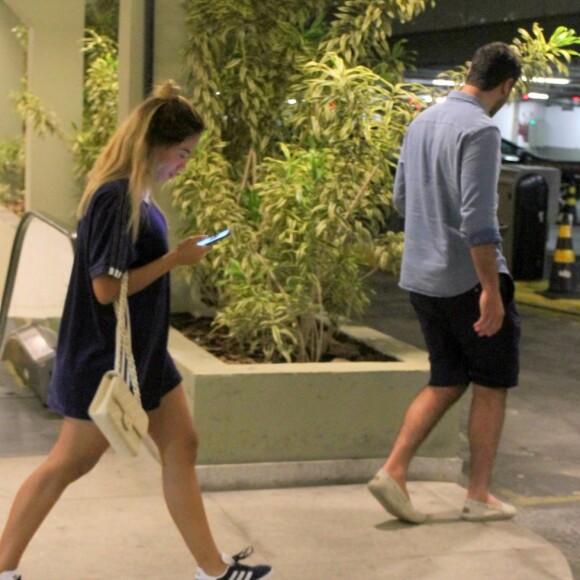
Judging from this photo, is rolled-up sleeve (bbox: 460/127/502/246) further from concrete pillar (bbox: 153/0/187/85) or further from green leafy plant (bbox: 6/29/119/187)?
green leafy plant (bbox: 6/29/119/187)

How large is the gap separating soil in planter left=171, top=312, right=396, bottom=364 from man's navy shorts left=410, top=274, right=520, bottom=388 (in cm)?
95

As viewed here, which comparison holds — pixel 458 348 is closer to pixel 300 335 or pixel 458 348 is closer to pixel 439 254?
pixel 439 254

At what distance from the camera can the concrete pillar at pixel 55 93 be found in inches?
404

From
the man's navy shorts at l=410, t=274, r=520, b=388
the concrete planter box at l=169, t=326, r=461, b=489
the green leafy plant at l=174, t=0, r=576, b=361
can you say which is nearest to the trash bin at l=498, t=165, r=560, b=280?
the green leafy plant at l=174, t=0, r=576, b=361

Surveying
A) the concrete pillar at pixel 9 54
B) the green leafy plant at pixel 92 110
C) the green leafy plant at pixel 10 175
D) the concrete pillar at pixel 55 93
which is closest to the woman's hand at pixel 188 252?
the green leafy plant at pixel 92 110

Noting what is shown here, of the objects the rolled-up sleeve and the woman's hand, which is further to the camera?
the rolled-up sleeve

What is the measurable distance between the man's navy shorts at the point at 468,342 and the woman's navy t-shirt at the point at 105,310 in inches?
55.3

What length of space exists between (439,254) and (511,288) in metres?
0.33

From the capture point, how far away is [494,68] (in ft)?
15.0

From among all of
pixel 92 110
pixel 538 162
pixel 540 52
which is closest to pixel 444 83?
pixel 540 52

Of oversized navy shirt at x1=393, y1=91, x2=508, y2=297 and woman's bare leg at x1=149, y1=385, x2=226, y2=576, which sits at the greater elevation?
oversized navy shirt at x1=393, y1=91, x2=508, y2=297

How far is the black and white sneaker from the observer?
3.85 metres

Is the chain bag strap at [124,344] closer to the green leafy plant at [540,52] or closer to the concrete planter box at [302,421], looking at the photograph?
the concrete planter box at [302,421]

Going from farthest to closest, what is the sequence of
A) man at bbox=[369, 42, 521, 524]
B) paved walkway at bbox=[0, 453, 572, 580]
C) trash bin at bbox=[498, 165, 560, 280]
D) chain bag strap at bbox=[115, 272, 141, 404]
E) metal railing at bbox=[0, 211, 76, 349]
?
1. trash bin at bbox=[498, 165, 560, 280]
2. metal railing at bbox=[0, 211, 76, 349]
3. man at bbox=[369, 42, 521, 524]
4. paved walkway at bbox=[0, 453, 572, 580]
5. chain bag strap at bbox=[115, 272, 141, 404]
